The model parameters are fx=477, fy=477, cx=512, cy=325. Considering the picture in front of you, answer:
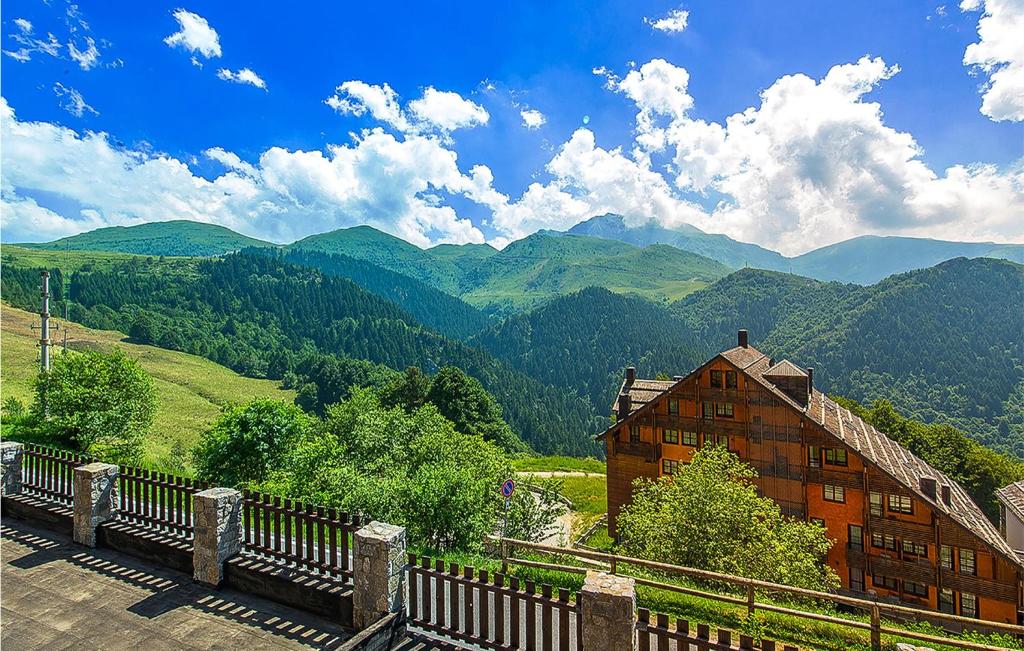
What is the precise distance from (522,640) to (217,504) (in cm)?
553

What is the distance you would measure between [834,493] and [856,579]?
465cm

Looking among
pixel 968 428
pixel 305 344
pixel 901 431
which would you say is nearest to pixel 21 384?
pixel 901 431

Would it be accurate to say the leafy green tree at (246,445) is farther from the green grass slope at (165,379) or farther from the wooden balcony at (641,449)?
the green grass slope at (165,379)

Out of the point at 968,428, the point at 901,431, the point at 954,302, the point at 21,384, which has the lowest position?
the point at 968,428

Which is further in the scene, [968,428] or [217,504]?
[968,428]

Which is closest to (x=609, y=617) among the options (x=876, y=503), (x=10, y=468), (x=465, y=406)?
(x=10, y=468)

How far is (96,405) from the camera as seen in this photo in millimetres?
21250

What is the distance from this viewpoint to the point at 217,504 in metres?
8.11

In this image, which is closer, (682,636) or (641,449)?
(682,636)

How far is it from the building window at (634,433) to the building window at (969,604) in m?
17.4

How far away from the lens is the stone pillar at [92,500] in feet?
31.2

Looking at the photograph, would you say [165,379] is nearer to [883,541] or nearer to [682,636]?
[883,541]

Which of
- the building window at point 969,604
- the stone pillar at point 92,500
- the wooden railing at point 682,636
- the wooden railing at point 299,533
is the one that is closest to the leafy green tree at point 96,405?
the stone pillar at point 92,500

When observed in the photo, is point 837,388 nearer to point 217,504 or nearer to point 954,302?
point 954,302
